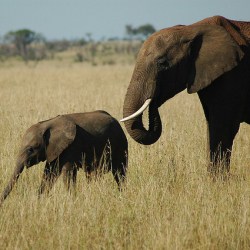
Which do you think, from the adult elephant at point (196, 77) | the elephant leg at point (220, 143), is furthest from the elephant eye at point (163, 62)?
the elephant leg at point (220, 143)

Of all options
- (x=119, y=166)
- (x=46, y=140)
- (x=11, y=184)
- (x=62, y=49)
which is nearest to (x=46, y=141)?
(x=46, y=140)

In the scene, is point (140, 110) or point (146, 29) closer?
point (140, 110)

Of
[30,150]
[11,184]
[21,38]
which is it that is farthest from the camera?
[21,38]

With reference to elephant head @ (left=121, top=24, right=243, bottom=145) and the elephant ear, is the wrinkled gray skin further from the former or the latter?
the elephant ear

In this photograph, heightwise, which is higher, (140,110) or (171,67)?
(171,67)

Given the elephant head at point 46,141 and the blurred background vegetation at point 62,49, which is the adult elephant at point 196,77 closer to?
the elephant head at point 46,141

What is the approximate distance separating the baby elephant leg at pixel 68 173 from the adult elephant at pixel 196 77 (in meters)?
0.74

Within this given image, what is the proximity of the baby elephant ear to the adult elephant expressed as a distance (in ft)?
1.97

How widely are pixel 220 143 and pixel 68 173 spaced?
1.73m

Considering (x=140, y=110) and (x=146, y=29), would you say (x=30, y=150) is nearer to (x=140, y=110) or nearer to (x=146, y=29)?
(x=140, y=110)

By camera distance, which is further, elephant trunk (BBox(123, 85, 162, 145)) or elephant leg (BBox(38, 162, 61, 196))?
elephant trunk (BBox(123, 85, 162, 145))

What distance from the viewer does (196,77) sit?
265 inches

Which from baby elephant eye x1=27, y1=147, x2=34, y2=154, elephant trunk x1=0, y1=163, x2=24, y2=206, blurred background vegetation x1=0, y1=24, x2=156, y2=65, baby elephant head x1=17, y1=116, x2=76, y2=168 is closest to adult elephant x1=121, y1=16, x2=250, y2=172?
baby elephant head x1=17, y1=116, x2=76, y2=168

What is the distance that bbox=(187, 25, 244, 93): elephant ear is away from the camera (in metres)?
6.66
